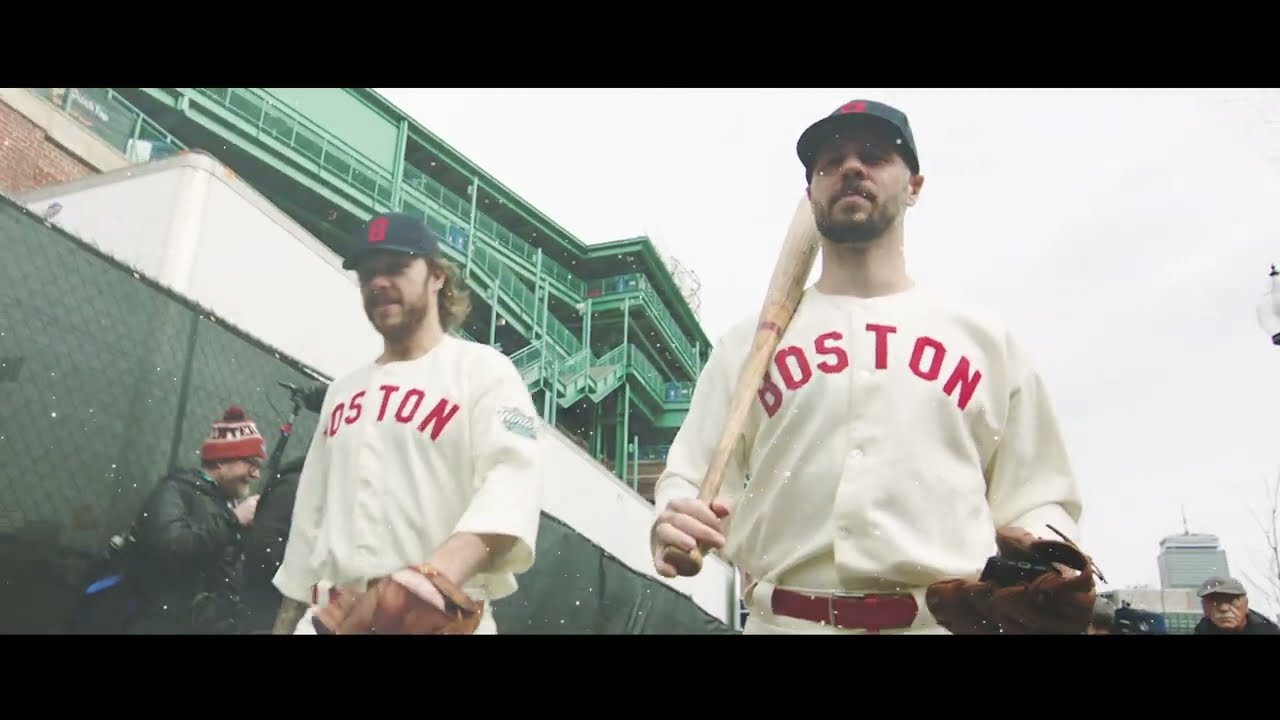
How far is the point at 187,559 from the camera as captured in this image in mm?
1823

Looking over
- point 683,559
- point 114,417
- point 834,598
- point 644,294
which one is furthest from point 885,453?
point 114,417

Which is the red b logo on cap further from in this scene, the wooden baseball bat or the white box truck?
the wooden baseball bat

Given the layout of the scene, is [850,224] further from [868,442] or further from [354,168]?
[354,168]

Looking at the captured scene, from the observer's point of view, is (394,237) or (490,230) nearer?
(394,237)

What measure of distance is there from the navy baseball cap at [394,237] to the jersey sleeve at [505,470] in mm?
287

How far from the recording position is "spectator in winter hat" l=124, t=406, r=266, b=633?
5.84 ft

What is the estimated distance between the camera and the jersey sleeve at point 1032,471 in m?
1.48

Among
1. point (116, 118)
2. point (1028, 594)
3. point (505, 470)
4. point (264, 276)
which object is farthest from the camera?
point (116, 118)

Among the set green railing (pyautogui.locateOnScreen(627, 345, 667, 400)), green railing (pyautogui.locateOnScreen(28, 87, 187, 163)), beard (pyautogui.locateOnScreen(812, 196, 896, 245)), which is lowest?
green railing (pyautogui.locateOnScreen(627, 345, 667, 400))

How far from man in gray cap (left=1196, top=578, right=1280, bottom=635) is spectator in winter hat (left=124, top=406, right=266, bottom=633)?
5.41 ft

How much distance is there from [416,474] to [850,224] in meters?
0.85

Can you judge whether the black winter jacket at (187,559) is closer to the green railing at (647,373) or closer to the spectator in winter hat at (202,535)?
the spectator in winter hat at (202,535)

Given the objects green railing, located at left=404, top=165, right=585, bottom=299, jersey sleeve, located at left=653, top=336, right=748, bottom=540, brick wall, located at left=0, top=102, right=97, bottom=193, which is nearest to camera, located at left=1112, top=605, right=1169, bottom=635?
jersey sleeve, located at left=653, top=336, right=748, bottom=540
